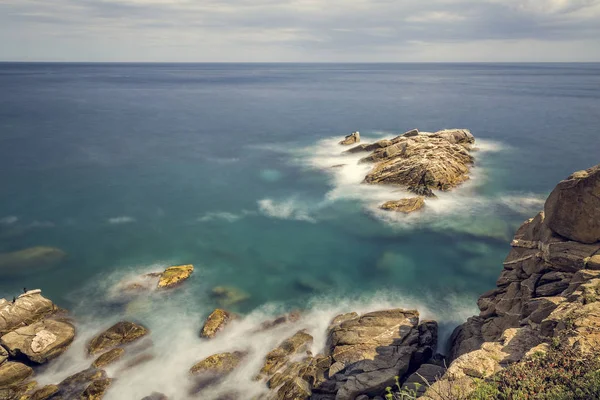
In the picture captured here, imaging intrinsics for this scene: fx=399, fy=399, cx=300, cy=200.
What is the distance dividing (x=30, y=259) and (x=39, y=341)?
47.5ft

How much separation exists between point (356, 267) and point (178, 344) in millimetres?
16622

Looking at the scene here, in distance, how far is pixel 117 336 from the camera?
2745cm

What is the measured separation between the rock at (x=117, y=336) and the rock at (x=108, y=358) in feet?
2.19

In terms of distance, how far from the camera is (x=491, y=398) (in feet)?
41.3

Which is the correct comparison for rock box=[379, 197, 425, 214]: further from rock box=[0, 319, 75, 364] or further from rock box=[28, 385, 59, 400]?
rock box=[28, 385, 59, 400]

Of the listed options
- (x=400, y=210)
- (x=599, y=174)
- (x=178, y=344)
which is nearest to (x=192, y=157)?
(x=400, y=210)

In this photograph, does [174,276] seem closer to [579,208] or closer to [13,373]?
[13,373]

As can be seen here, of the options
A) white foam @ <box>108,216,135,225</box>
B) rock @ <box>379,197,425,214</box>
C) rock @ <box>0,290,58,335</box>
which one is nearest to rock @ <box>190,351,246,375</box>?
rock @ <box>0,290,58,335</box>

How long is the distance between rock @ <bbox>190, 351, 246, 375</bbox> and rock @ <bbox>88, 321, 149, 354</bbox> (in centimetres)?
558

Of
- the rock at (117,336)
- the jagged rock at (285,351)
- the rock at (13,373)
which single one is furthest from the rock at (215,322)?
the rock at (13,373)

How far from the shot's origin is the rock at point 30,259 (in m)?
35.9

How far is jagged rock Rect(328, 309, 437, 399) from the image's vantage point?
66.9 feet

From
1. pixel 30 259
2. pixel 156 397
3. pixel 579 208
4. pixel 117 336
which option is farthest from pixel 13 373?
pixel 579 208

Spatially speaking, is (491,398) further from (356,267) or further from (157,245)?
(157,245)
